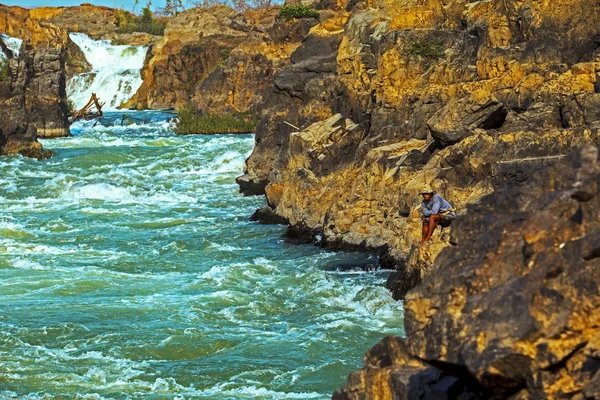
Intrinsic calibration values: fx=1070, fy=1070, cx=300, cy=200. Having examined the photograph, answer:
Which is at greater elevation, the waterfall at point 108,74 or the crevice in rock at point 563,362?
the crevice in rock at point 563,362

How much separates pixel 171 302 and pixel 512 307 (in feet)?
41.4

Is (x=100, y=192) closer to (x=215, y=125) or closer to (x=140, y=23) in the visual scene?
(x=215, y=125)

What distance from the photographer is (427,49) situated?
2491 cm

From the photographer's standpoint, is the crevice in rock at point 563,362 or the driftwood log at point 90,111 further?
the driftwood log at point 90,111

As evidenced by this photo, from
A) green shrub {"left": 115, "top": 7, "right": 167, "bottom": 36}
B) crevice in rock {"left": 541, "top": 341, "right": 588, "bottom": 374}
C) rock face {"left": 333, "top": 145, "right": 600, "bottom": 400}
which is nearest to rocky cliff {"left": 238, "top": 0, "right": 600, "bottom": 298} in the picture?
rock face {"left": 333, "top": 145, "right": 600, "bottom": 400}

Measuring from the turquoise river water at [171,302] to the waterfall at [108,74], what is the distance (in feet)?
107

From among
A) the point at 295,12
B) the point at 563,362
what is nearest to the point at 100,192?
the point at 295,12

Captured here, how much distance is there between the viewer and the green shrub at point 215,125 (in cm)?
5169

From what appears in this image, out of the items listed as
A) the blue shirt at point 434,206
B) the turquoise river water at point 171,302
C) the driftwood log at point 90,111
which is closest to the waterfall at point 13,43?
the driftwood log at point 90,111

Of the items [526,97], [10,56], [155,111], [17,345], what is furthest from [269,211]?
[155,111]

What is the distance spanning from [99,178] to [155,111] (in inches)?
1011

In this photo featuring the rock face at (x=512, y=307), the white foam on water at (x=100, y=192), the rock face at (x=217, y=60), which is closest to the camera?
the rock face at (x=512, y=307)

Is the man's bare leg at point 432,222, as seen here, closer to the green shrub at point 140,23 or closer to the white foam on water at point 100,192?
the white foam on water at point 100,192

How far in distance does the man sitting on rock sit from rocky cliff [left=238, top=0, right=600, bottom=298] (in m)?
0.26
